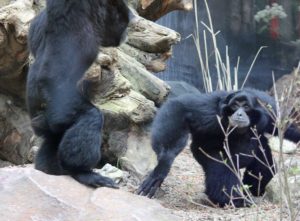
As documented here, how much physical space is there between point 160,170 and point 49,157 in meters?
1.46

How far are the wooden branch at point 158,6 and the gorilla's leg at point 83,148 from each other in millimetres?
4119

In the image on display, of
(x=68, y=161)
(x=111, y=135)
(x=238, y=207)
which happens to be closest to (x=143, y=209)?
(x=68, y=161)

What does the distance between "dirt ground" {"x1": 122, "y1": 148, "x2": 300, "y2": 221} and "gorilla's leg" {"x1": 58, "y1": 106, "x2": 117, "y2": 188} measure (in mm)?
941

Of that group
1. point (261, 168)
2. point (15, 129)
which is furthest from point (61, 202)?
point (15, 129)

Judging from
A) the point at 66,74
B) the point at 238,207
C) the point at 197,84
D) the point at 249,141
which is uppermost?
the point at 66,74

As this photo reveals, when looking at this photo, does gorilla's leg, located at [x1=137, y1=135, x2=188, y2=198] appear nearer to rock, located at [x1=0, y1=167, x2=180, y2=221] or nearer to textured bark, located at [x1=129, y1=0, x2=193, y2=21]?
rock, located at [x1=0, y1=167, x2=180, y2=221]

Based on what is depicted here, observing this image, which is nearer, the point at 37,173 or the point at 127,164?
the point at 37,173

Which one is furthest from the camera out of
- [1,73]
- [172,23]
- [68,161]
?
[172,23]

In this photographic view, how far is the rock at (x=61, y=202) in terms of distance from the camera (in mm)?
4727

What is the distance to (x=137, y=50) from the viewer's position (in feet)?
29.1

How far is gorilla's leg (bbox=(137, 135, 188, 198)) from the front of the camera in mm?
7031

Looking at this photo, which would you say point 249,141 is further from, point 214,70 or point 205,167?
point 214,70

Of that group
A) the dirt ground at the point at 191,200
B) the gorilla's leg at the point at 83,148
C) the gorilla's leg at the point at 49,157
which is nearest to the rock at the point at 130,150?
the dirt ground at the point at 191,200

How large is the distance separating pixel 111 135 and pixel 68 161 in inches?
91.4
